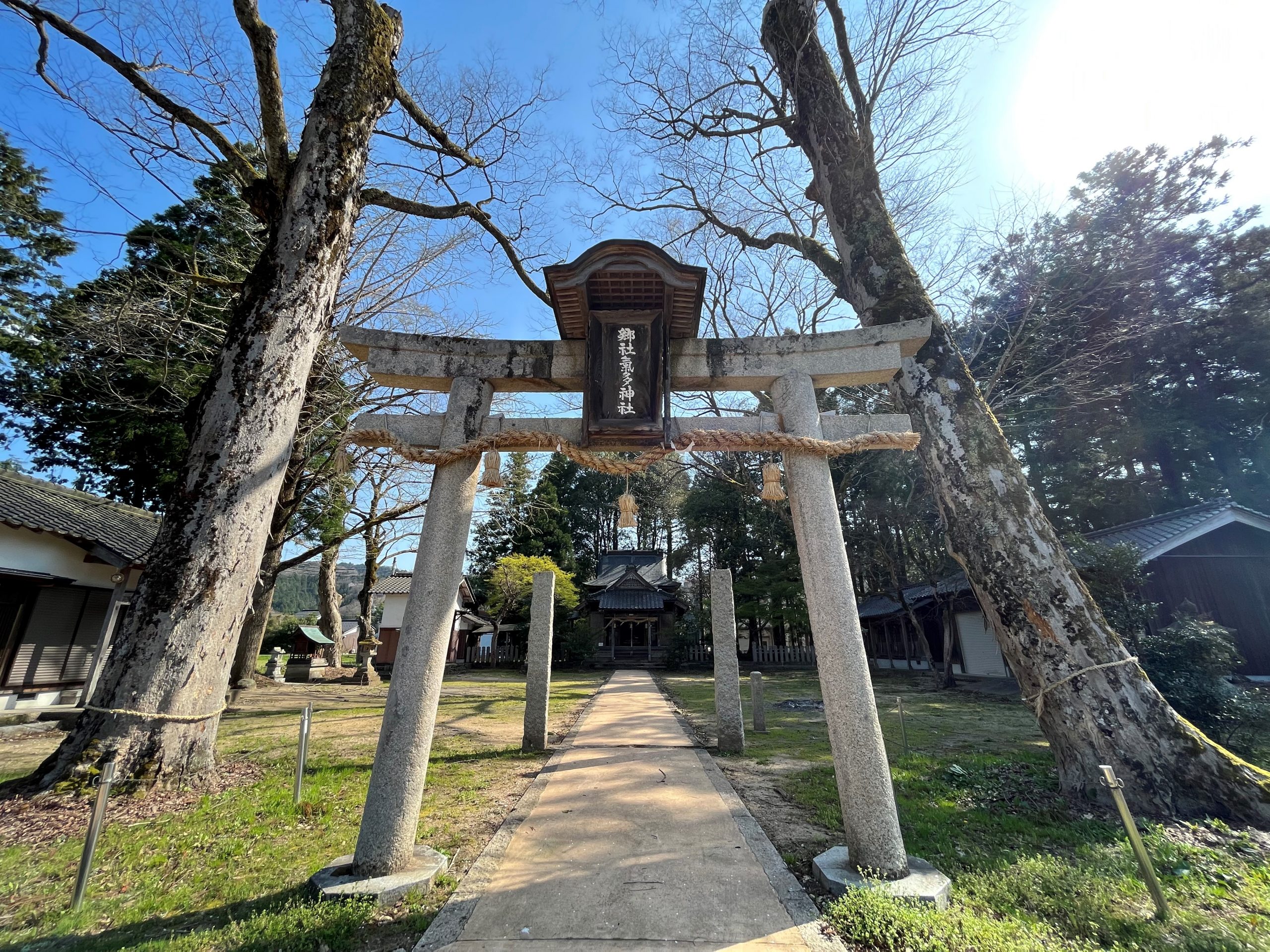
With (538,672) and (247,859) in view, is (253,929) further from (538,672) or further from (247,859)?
(538,672)

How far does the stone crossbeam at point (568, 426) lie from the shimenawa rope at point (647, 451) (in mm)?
32

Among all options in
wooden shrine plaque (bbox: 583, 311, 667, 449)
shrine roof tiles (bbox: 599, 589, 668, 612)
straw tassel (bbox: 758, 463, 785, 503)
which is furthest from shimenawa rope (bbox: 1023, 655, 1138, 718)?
shrine roof tiles (bbox: 599, 589, 668, 612)

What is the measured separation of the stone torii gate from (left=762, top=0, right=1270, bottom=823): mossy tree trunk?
123 cm

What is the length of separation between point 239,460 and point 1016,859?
20.8 feet

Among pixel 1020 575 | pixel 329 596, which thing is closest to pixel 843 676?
pixel 1020 575

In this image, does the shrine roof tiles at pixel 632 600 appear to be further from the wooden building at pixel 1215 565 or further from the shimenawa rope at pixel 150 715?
the shimenawa rope at pixel 150 715

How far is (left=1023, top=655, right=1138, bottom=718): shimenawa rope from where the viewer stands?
4.15 meters

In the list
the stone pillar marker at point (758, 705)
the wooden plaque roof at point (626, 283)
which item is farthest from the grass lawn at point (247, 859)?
the wooden plaque roof at point (626, 283)

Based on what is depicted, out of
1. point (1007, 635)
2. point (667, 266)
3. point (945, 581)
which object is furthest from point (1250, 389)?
point (667, 266)

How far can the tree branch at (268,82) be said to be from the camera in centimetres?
555

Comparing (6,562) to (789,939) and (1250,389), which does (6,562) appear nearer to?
(789,939)

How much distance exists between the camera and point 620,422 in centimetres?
370

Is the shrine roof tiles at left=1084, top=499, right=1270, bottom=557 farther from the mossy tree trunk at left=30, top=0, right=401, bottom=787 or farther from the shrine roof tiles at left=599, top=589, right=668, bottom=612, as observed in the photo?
the shrine roof tiles at left=599, top=589, right=668, bottom=612

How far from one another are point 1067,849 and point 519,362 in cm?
504
